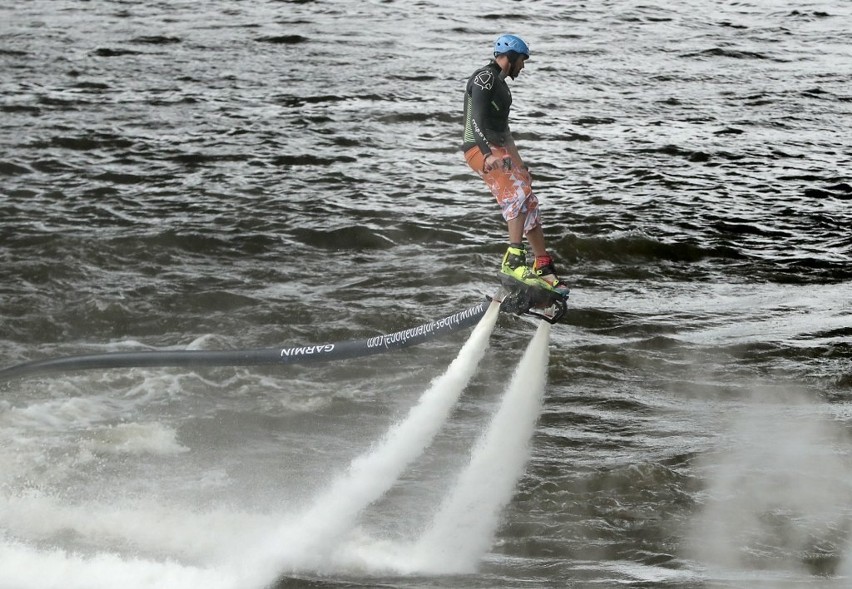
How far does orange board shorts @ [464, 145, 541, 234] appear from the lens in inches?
487

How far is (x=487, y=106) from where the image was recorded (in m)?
12.2

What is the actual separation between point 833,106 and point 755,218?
9399 millimetres

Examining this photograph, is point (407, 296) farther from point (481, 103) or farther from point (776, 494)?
point (776, 494)

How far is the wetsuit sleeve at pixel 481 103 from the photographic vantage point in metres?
12.1

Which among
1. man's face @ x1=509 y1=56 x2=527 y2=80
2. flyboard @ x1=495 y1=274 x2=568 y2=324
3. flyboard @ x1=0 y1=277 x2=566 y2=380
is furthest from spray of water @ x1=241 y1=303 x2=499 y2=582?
man's face @ x1=509 y1=56 x2=527 y2=80

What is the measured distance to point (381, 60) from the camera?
32.4 m

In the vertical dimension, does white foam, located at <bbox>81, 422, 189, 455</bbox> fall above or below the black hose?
below

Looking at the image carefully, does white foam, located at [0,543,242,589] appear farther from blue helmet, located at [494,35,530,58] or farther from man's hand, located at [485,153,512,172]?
blue helmet, located at [494,35,530,58]

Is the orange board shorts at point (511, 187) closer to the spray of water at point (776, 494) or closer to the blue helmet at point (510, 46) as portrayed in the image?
the blue helmet at point (510, 46)

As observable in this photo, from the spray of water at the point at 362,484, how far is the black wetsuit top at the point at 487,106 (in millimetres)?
1874

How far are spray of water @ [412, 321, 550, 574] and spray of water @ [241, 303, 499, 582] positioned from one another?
595 millimetres

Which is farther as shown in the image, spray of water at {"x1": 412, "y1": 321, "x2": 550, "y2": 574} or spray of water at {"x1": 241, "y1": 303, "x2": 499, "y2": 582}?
spray of water at {"x1": 412, "y1": 321, "x2": 550, "y2": 574}

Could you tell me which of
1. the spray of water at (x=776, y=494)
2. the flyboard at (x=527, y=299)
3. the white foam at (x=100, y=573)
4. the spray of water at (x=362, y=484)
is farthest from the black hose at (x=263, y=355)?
the white foam at (x=100, y=573)

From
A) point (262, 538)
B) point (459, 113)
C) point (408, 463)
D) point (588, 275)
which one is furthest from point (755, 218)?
point (262, 538)
